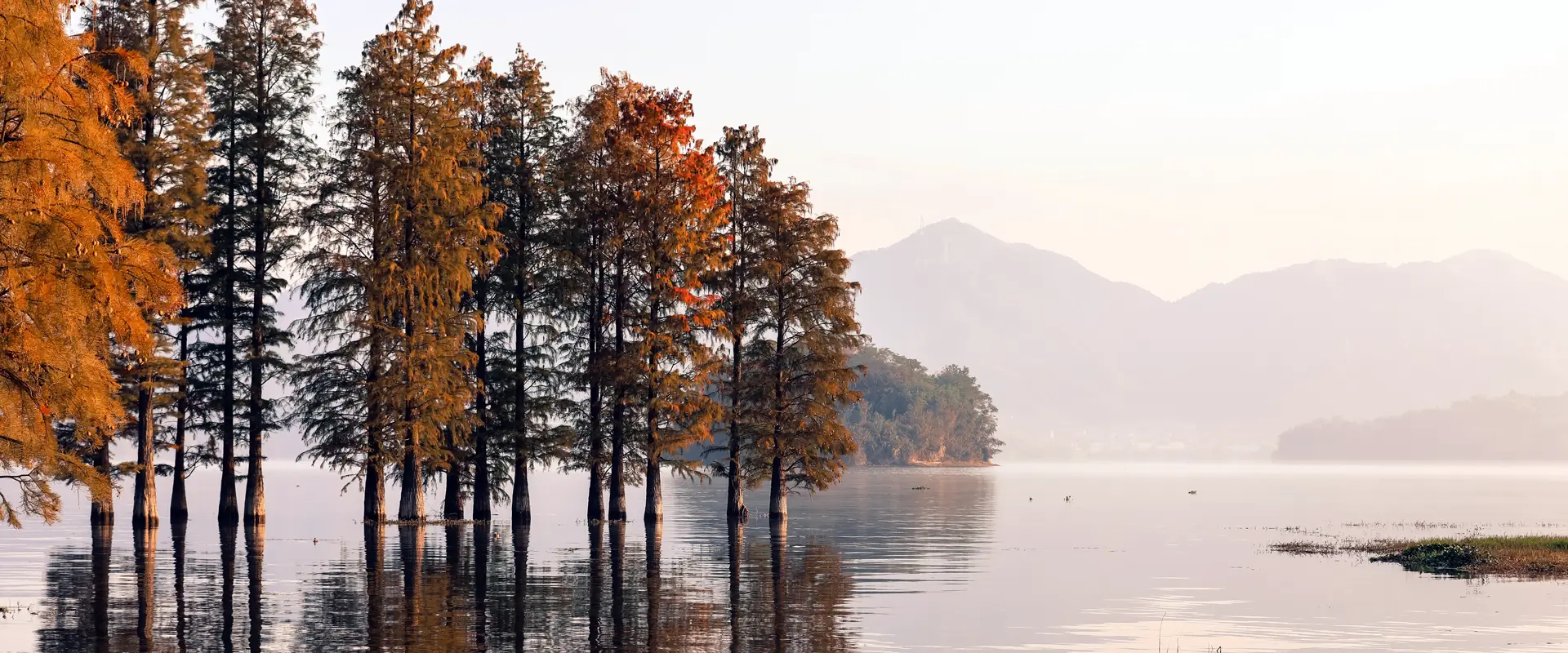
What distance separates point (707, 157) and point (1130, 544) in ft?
76.3

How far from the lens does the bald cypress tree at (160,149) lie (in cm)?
5528

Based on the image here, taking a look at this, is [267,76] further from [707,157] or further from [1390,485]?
[1390,485]

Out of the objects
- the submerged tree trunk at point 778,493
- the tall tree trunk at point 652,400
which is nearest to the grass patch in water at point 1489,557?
the submerged tree trunk at point 778,493

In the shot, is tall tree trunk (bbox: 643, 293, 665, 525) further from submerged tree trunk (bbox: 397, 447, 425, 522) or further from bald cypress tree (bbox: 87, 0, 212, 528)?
bald cypress tree (bbox: 87, 0, 212, 528)

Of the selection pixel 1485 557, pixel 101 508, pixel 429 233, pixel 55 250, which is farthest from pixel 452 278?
pixel 1485 557

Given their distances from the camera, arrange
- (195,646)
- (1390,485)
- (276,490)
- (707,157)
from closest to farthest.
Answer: (195,646) → (707,157) → (276,490) → (1390,485)

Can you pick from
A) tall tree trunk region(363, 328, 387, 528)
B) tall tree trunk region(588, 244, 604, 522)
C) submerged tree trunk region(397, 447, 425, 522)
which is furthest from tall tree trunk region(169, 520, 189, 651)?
tall tree trunk region(588, 244, 604, 522)

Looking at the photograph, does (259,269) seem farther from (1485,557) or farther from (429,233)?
(1485,557)

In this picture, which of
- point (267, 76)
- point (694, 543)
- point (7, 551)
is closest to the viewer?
point (7, 551)

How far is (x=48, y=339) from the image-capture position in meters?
27.7

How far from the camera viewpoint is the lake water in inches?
1117

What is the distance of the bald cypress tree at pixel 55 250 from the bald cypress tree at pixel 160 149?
26.2m

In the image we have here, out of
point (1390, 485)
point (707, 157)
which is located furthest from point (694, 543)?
point (1390, 485)

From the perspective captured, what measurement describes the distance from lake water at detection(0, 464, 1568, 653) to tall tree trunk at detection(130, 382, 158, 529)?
1184 millimetres
